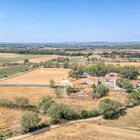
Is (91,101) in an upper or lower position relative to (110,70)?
lower

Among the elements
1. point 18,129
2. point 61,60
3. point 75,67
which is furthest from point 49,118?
point 61,60

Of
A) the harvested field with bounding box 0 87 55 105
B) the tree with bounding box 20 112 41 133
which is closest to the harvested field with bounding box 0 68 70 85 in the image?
the harvested field with bounding box 0 87 55 105

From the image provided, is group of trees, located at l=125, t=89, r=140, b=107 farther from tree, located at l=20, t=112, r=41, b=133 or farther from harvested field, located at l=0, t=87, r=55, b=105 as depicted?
tree, located at l=20, t=112, r=41, b=133

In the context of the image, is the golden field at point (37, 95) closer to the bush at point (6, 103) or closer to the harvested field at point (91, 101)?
the harvested field at point (91, 101)

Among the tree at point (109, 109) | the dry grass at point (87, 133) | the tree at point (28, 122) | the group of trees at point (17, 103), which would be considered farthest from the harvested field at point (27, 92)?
the tree at point (109, 109)

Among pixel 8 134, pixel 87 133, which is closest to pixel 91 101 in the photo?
pixel 87 133

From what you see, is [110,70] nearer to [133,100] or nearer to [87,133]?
[133,100]
